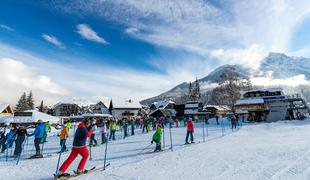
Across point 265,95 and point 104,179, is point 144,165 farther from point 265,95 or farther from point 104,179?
point 265,95

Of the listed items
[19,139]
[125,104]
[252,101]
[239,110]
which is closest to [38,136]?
[19,139]

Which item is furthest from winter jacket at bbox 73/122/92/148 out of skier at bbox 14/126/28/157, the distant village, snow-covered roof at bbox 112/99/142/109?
snow-covered roof at bbox 112/99/142/109

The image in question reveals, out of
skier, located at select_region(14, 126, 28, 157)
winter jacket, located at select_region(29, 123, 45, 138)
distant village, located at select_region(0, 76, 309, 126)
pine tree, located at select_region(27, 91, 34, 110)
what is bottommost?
skier, located at select_region(14, 126, 28, 157)

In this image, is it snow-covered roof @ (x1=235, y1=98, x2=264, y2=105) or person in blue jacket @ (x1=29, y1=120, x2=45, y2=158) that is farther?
snow-covered roof @ (x1=235, y1=98, x2=264, y2=105)

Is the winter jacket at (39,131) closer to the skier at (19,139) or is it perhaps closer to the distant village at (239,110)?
the skier at (19,139)

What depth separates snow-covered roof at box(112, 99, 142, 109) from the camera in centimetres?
6680

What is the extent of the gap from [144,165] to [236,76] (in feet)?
180

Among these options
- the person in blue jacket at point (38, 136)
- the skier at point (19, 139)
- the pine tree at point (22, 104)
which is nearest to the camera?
the person in blue jacket at point (38, 136)

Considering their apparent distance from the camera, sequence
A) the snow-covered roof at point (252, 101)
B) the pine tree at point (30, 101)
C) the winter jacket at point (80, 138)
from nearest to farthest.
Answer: the winter jacket at point (80, 138) → the snow-covered roof at point (252, 101) → the pine tree at point (30, 101)

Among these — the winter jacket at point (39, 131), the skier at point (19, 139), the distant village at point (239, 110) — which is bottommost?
the skier at point (19, 139)

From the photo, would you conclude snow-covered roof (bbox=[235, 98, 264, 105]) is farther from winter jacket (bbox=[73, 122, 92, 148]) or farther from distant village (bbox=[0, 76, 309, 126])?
winter jacket (bbox=[73, 122, 92, 148])

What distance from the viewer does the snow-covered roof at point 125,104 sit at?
66800mm

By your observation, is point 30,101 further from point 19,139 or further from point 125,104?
point 19,139

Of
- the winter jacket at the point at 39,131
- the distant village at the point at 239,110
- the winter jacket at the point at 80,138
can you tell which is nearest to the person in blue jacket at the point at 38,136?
the winter jacket at the point at 39,131
